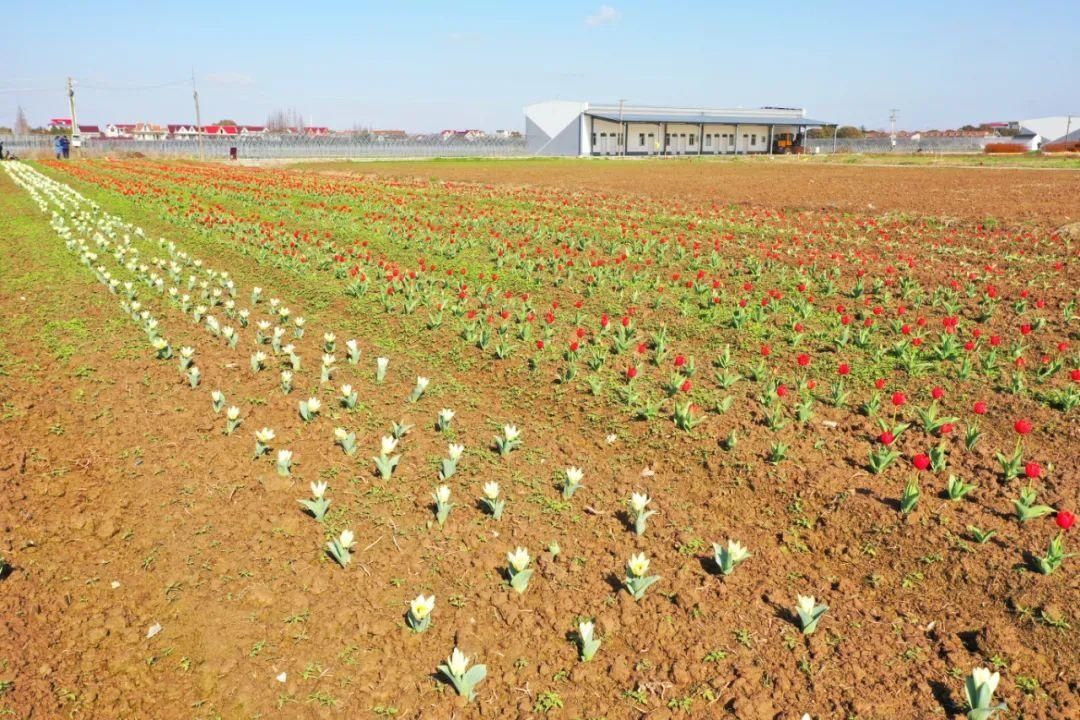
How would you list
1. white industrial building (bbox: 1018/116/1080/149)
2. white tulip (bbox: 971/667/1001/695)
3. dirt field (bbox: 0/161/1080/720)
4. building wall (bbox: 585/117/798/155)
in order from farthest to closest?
white industrial building (bbox: 1018/116/1080/149) < building wall (bbox: 585/117/798/155) < dirt field (bbox: 0/161/1080/720) < white tulip (bbox: 971/667/1001/695)

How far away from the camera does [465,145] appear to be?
9181cm

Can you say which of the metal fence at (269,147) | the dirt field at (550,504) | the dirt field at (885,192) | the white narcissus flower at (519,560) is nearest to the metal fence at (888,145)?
the metal fence at (269,147)

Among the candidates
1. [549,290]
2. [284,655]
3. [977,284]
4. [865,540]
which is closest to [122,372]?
[284,655]

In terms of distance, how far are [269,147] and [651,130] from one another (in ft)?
162

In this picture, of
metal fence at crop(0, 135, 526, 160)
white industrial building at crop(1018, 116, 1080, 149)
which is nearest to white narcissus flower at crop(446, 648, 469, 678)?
metal fence at crop(0, 135, 526, 160)

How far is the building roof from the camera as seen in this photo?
9206cm

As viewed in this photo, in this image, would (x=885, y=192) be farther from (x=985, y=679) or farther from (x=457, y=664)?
(x=457, y=664)

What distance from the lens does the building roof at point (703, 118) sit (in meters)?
92.1

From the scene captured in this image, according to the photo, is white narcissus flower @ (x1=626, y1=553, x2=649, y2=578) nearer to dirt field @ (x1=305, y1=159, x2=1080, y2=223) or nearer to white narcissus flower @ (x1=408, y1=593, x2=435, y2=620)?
white narcissus flower @ (x1=408, y1=593, x2=435, y2=620)

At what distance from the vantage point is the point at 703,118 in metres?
98.1

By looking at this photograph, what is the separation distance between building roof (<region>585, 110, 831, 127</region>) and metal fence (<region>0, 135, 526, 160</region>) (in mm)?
16219

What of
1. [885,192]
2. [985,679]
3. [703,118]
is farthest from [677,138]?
[985,679]

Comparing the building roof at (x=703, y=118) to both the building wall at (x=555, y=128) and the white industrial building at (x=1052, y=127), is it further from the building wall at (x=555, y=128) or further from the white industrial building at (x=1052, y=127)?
the white industrial building at (x=1052, y=127)

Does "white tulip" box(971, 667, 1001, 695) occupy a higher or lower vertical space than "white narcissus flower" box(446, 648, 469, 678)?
higher
